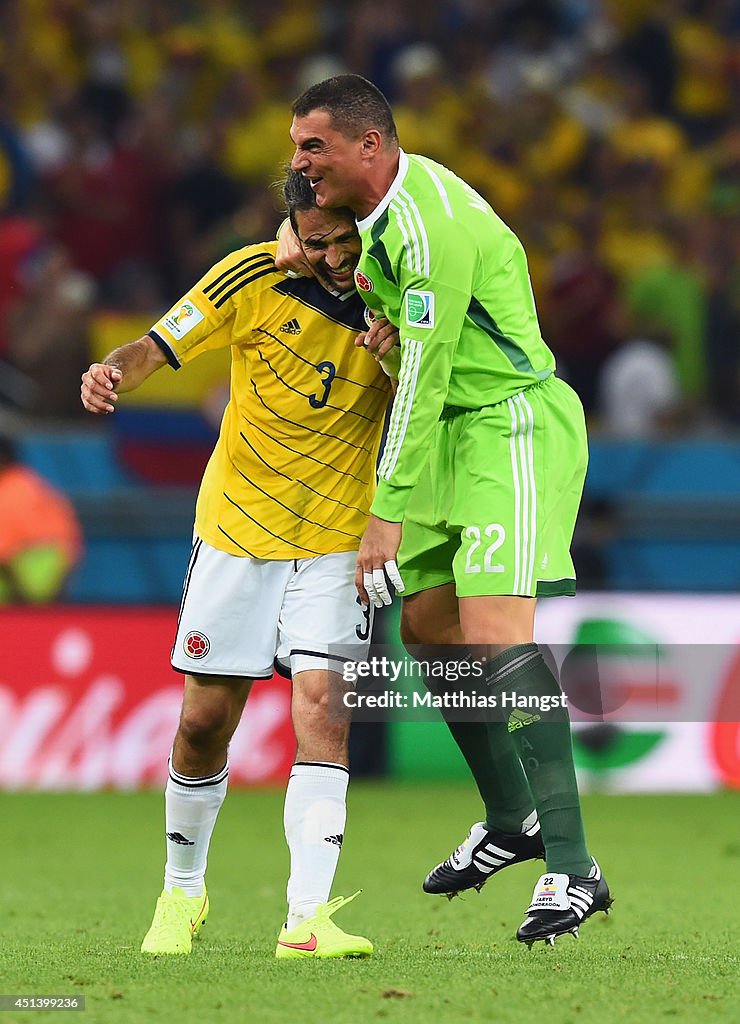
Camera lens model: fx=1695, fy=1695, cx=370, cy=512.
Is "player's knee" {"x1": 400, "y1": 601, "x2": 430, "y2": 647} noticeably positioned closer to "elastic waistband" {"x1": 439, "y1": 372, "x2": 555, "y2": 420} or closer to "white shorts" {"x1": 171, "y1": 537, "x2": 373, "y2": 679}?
"white shorts" {"x1": 171, "y1": 537, "x2": 373, "y2": 679}

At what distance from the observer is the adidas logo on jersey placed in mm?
4984

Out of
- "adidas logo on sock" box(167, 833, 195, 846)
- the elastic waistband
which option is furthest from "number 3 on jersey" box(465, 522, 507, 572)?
"adidas logo on sock" box(167, 833, 195, 846)

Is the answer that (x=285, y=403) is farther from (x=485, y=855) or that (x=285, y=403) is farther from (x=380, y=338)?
(x=485, y=855)

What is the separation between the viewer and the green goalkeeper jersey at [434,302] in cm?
456

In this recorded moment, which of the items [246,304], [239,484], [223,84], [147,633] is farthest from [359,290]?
[223,84]

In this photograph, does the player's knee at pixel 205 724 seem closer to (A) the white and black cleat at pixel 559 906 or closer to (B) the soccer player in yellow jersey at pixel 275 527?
(B) the soccer player in yellow jersey at pixel 275 527

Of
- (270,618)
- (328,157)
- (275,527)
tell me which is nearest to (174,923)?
(270,618)

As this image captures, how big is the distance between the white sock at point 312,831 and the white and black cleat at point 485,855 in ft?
1.99

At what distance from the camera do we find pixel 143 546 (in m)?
10.4

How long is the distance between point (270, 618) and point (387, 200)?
127 centimetres

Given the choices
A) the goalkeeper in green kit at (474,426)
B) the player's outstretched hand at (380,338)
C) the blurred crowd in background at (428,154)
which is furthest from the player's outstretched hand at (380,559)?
the blurred crowd in background at (428,154)

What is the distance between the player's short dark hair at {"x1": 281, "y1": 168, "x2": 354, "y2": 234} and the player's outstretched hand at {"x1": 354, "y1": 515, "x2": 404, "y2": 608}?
863 millimetres

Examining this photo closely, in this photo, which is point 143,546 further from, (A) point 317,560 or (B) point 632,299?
(A) point 317,560

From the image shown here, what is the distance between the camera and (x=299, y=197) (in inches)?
188
